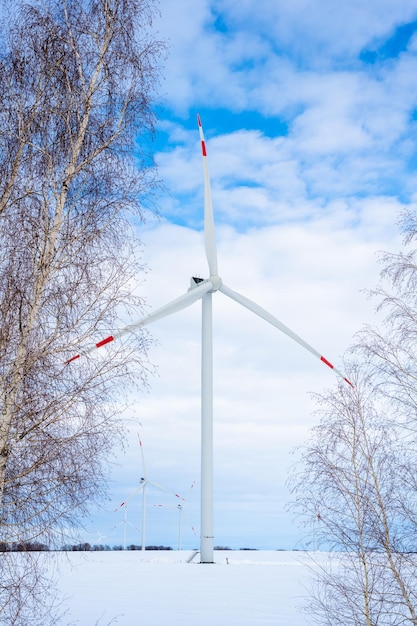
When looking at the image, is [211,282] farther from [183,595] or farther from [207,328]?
[183,595]

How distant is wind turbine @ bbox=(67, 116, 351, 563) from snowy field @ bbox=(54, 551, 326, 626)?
12.4 feet

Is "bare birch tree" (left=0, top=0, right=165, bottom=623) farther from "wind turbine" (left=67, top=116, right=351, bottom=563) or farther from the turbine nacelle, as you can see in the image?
the turbine nacelle

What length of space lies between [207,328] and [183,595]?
16069 millimetres

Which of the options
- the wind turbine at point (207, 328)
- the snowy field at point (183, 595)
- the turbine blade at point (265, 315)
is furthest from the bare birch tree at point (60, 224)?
the turbine blade at point (265, 315)

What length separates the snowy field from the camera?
14.5 m

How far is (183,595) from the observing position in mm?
17703

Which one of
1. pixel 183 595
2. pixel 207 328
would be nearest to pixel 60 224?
pixel 183 595

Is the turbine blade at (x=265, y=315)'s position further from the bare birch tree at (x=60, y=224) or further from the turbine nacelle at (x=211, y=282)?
the bare birch tree at (x=60, y=224)

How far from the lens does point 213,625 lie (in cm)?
1382

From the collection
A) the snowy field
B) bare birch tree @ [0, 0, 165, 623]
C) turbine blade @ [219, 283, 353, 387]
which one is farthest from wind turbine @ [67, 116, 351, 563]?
bare birch tree @ [0, 0, 165, 623]

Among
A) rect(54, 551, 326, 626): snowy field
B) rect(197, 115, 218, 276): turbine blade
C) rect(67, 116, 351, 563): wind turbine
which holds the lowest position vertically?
rect(54, 551, 326, 626): snowy field

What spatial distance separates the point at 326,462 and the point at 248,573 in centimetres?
1238

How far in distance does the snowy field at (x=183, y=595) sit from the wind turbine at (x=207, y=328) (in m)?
3.79

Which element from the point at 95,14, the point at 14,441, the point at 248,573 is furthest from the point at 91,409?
the point at 248,573
